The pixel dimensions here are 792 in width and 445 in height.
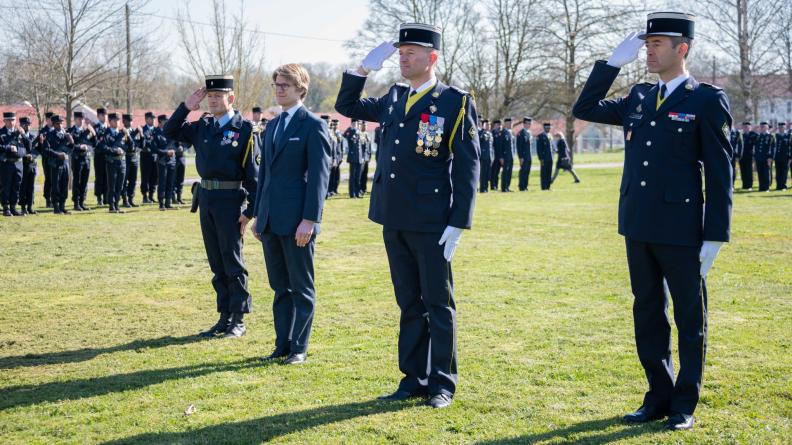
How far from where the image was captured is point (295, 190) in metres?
6.25

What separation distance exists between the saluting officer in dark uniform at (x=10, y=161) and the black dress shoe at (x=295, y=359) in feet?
43.8

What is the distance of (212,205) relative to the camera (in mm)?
7059

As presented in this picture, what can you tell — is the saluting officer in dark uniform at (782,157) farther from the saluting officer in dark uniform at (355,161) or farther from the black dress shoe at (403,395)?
the black dress shoe at (403,395)

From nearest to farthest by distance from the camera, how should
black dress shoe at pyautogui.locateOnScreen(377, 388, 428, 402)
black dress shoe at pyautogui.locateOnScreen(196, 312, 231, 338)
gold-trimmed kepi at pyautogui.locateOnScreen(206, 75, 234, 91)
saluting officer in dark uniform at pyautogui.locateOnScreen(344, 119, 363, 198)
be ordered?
1. black dress shoe at pyautogui.locateOnScreen(377, 388, 428, 402)
2. gold-trimmed kepi at pyautogui.locateOnScreen(206, 75, 234, 91)
3. black dress shoe at pyautogui.locateOnScreen(196, 312, 231, 338)
4. saluting officer in dark uniform at pyautogui.locateOnScreen(344, 119, 363, 198)

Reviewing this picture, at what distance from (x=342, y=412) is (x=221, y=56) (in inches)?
1164

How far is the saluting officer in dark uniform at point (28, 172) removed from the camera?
17688 mm

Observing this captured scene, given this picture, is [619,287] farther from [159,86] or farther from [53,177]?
[159,86]

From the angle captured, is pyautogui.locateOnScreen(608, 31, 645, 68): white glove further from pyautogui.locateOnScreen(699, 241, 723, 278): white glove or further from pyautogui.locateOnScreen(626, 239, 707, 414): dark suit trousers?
pyautogui.locateOnScreen(699, 241, 723, 278): white glove

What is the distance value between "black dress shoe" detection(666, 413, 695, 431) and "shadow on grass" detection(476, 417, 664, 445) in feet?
0.20

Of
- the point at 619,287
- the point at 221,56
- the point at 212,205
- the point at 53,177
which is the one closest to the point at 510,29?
the point at 221,56

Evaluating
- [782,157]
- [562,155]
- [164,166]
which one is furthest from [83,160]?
[782,157]

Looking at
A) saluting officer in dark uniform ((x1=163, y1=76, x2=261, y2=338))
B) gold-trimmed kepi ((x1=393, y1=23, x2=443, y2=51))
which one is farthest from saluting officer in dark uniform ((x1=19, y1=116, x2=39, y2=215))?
gold-trimmed kepi ((x1=393, y1=23, x2=443, y2=51))

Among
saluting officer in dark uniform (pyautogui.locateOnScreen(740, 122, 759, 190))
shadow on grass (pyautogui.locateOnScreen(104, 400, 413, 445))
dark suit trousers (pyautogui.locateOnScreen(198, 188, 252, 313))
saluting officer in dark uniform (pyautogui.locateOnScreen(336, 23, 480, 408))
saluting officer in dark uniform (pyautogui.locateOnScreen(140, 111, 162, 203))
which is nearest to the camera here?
shadow on grass (pyautogui.locateOnScreen(104, 400, 413, 445))

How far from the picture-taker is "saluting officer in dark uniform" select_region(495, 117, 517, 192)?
88.6ft
